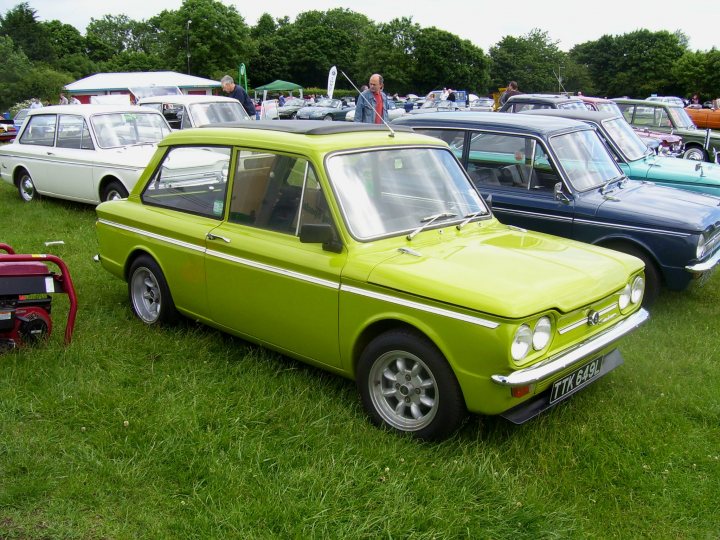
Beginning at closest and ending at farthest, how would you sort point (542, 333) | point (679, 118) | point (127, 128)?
point (542, 333) < point (127, 128) < point (679, 118)

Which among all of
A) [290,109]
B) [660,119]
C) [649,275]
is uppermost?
[290,109]

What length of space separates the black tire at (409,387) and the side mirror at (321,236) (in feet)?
2.10

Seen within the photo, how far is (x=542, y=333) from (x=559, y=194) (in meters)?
3.27

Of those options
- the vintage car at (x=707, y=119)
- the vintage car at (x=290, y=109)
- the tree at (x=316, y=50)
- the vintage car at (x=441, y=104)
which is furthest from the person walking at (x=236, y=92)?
the tree at (x=316, y=50)

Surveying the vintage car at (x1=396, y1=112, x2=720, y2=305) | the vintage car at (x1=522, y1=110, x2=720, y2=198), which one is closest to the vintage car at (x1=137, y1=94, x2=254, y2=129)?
the vintage car at (x1=396, y1=112, x2=720, y2=305)

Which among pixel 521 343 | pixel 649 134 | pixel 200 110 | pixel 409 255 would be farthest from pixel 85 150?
pixel 649 134

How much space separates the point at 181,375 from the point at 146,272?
4.23ft

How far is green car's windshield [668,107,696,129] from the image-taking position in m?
15.7

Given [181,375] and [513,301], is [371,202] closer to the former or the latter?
[513,301]

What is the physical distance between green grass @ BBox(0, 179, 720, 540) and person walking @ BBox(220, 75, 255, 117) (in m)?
8.53

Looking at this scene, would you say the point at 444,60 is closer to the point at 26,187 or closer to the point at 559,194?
the point at 26,187

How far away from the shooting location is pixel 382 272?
12.5 feet

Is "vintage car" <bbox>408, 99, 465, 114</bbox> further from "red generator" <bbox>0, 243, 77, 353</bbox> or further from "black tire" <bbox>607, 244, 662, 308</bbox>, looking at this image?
"red generator" <bbox>0, 243, 77, 353</bbox>

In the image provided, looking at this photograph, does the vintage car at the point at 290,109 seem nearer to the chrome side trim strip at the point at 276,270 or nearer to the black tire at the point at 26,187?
the black tire at the point at 26,187
